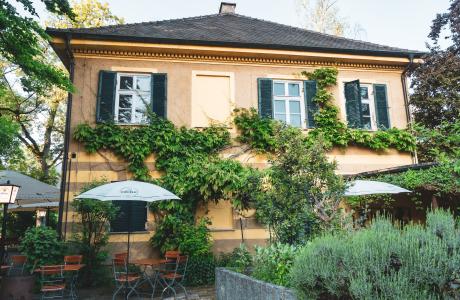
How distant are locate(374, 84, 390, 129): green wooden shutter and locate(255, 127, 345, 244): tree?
23.0 ft

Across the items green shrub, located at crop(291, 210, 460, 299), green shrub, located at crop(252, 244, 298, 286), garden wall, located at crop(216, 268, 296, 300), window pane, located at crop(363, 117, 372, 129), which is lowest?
garden wall, located at crop(216, 268, 296, 300)

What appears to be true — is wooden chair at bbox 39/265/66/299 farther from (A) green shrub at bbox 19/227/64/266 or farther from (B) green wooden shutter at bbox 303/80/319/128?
(B) green wooden shutter at bbox 303/80/319/128

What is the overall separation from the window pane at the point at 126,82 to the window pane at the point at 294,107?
5054mm

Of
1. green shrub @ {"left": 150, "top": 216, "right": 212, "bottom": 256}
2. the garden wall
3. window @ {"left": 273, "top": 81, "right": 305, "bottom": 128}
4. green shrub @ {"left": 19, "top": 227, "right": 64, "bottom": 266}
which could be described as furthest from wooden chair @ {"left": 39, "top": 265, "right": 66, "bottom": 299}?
window @ {"left": 273, "top": 81, "right": 305, "bottom": 128}

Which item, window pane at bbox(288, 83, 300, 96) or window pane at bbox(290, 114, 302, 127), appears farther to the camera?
window pane at bbox(288, 83, 300, 96)

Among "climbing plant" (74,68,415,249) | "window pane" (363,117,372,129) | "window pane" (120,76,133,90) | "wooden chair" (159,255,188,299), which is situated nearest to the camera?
"wooden chair" (159,255,188,299)

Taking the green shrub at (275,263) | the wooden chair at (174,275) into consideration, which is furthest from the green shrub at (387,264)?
the wooden chair at (174,275)

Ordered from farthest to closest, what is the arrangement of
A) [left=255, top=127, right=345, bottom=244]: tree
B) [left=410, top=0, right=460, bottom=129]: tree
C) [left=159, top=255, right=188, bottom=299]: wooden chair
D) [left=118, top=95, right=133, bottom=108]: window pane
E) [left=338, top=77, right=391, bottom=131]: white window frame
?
[left=410, top=0, right=460, bottom=129]: tree, [left=338, top=77, right=391, bottom=131]: white window frame, [left=118, top=95, right=133, bottom=108]: window pane, [left=159, top=255, right=188, bottom=299]: wooden chair, [left=255, top=127, right=345, bottom=244]: tree

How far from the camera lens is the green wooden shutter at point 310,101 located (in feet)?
37.8

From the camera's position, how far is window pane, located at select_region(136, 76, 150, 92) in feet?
36.2

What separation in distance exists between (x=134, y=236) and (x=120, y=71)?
4891mm

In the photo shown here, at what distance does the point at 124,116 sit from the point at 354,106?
7.27 meters

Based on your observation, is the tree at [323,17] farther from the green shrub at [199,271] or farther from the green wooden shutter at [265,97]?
the green shrub at [199,271]

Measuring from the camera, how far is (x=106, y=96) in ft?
A: 34.7
